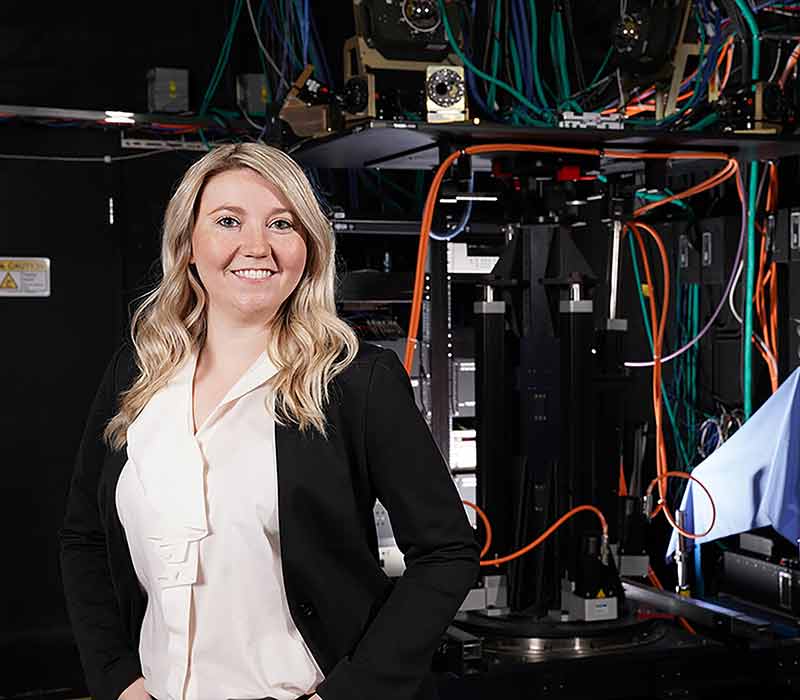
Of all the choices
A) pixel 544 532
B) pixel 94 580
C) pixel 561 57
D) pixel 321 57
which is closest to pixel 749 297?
pixel 561 57

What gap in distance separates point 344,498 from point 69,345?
290 cm

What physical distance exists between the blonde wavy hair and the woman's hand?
1.10 ft

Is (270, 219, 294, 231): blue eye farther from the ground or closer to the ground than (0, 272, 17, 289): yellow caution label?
farther from the ground

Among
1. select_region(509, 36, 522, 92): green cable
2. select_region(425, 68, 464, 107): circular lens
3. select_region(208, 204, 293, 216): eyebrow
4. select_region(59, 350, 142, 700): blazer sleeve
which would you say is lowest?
select_region(59, 350, 142, 700): blazer sleeve

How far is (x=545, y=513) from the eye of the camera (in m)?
3.46

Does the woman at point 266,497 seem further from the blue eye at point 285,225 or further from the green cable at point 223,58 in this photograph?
the green cable at point 223,58

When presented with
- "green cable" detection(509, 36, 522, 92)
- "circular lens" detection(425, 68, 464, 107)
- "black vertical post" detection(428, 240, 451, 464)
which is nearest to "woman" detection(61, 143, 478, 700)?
"circular lens" detection(425, 68, 464, 107)

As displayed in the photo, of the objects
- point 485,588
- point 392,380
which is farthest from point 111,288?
point 392,380

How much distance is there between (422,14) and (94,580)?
2.01 meters

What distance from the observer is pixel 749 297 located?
12.9 ft

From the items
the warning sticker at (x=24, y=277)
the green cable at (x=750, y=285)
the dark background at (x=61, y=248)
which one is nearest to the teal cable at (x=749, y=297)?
the green cable at (x=750, y=285)

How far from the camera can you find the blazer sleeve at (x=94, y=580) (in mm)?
1806

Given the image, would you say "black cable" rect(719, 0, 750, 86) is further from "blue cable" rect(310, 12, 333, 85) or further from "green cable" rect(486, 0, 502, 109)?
"blue cable" rect(310, 12, 333, 85)

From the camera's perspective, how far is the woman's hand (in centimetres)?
176
